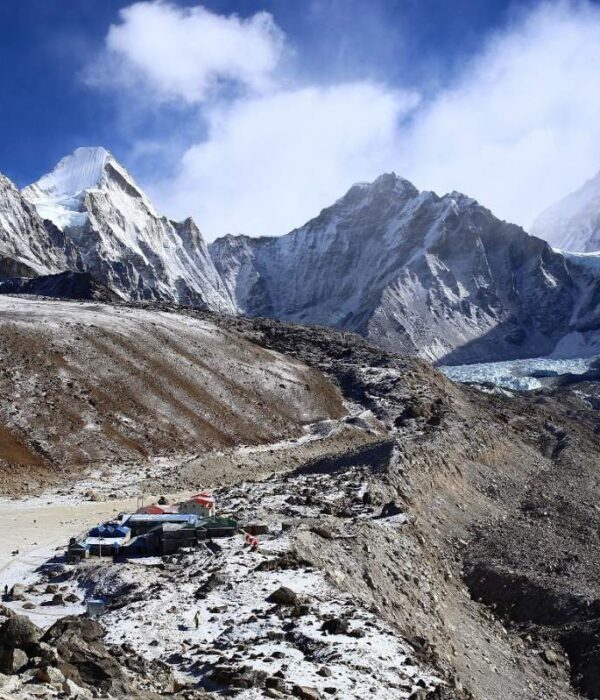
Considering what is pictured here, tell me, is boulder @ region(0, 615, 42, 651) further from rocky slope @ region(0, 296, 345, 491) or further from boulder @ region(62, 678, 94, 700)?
rocky slope @ region(0, 296, 345, 491)

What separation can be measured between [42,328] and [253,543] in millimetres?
52765

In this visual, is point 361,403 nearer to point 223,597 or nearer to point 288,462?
point 288,462

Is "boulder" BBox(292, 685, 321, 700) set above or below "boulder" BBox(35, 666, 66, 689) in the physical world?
below

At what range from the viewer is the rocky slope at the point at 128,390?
61.3 metres

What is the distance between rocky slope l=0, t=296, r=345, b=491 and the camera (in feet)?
201

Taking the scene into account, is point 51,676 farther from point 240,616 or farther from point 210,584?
point 210,584

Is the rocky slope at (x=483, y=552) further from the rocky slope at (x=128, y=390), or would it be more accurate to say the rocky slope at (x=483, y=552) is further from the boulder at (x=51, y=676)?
the rocky slope at (x=128, y=390)

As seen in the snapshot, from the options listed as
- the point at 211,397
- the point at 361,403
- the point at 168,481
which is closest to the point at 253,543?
the point at 168,481

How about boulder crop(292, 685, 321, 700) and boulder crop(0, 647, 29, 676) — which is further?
boulder crop(292, 685, 321, 700)

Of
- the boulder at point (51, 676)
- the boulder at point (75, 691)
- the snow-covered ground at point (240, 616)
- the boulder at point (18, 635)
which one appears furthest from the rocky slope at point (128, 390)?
the boulder at point (75, 691)

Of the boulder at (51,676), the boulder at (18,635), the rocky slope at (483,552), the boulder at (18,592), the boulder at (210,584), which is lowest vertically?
the rocky slope at (483,552)

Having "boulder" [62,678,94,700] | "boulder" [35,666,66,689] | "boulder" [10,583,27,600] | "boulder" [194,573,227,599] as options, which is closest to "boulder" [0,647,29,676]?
"boulder" [35,666,66,689]

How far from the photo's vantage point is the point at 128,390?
7294 cm

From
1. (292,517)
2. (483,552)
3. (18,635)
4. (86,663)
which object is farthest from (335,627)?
(483,552)
